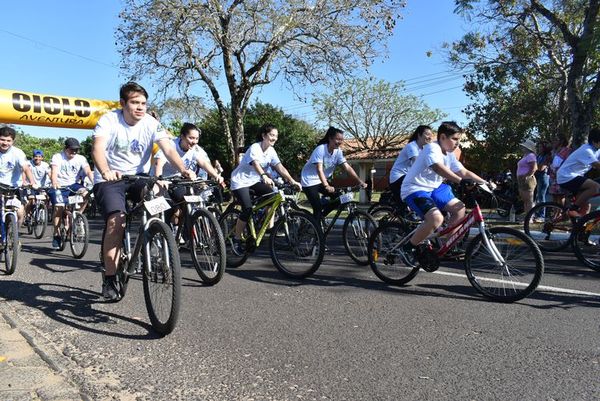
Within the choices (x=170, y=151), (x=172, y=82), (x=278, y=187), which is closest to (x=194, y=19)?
(x=172, y=82)

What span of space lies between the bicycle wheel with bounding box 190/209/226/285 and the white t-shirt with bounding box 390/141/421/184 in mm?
2824

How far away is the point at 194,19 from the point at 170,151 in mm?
14432

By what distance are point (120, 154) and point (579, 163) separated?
6.15 meters

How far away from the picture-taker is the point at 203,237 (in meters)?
5.61

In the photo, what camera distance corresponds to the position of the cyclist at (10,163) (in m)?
6.69

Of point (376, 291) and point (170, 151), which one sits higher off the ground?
point (170, 151)

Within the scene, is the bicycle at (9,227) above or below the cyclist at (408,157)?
below

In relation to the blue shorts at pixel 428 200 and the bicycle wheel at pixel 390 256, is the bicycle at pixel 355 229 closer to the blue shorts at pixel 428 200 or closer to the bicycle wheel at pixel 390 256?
the bicycle wheel at pixel 390 256

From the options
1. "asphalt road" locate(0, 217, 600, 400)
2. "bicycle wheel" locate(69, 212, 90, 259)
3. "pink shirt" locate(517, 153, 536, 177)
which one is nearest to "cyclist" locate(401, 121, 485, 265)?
"asphalt road" locate(0, 217, 600, 400)

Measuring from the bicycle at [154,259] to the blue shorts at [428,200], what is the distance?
2.61m

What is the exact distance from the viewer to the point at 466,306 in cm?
456

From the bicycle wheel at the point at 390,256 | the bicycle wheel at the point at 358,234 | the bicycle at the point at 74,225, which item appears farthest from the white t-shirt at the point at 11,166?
the bicycle wheel at the point at 390,256

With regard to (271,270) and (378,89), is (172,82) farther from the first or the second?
(378,89)

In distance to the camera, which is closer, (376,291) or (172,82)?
(376,291)
